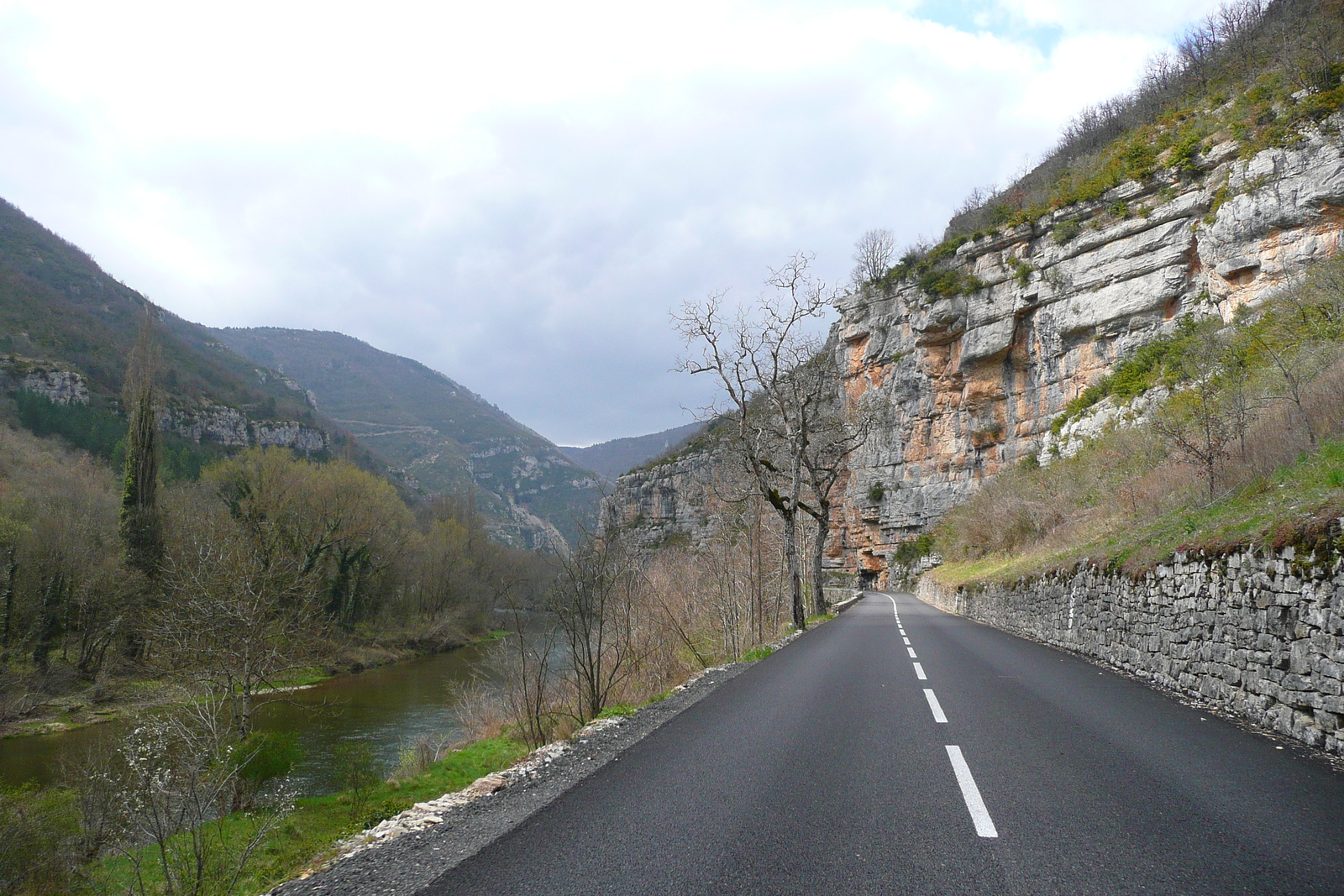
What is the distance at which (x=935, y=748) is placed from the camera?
5.82m

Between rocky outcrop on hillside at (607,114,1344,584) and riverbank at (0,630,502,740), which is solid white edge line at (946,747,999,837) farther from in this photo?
rocky outcrop on hillside at (607,114,1344,584)

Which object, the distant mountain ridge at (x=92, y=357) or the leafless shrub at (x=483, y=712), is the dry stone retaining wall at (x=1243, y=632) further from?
the distant mountain ridge at (x=92, y=357)

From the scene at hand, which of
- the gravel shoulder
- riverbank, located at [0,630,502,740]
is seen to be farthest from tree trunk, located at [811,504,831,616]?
the gravel shoulder

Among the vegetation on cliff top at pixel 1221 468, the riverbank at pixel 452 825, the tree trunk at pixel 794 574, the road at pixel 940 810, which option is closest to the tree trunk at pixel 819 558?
the tree trunk at pixel 794 574

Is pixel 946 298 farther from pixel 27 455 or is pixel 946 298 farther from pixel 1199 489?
pixel 27 455

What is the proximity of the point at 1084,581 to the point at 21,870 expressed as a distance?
1817 centimetres

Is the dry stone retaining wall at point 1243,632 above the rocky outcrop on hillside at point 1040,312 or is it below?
below

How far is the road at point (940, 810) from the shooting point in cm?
332

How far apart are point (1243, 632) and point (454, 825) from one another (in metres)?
8.02

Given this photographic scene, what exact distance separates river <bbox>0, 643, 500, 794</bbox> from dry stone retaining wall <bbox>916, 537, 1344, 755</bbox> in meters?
16.2

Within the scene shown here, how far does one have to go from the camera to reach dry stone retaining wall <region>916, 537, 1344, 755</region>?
562cm

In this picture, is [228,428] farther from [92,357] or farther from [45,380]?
[45,380]

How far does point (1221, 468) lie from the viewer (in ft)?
42.6

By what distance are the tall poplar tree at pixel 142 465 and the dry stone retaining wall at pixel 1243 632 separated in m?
37.2
